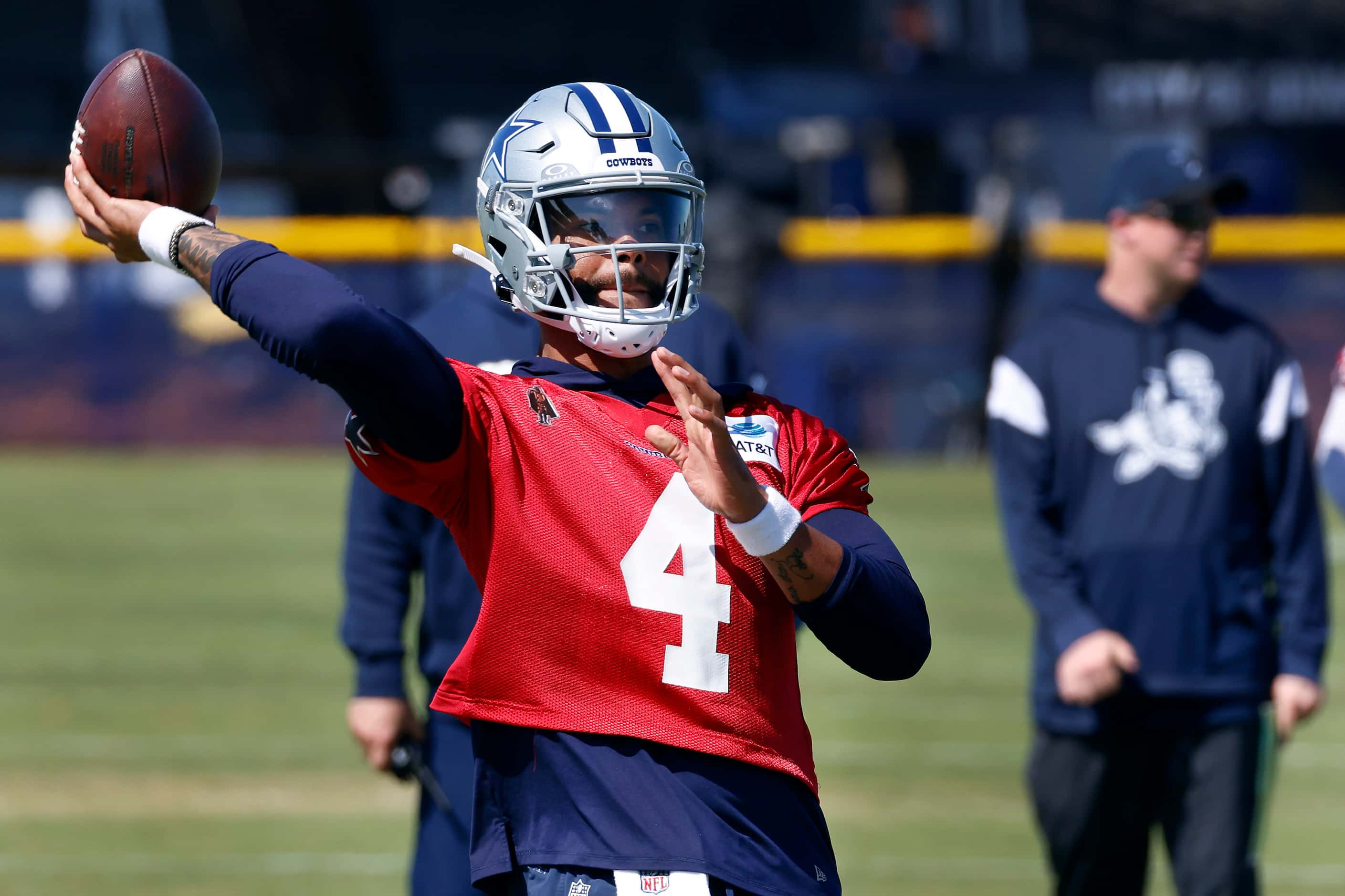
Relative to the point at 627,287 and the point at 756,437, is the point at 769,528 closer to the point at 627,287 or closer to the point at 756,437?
the point at 756,437

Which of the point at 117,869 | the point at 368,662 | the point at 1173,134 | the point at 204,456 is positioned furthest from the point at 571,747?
the point at 1173,134

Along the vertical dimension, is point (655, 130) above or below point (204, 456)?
above

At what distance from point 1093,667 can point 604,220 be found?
2.26 m

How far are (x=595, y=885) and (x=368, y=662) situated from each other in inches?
70.4

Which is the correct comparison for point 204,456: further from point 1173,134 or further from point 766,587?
point 766,587

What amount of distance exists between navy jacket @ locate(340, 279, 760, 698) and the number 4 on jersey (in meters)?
1.24

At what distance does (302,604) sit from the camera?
1012cm

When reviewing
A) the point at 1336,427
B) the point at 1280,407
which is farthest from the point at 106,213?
the point at 1280,407

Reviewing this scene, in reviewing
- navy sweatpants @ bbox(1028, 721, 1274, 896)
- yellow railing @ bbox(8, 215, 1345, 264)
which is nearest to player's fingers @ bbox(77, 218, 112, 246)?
navy sweatpants @ bbox(1028, 721, 1274, 896)

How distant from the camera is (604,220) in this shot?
2.76 metres

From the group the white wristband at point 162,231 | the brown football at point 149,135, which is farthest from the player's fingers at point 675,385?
the brown football at point 149,135

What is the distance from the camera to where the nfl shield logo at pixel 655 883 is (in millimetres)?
2559

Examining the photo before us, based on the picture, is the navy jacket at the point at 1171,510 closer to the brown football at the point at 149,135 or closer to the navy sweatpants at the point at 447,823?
the navy sweatpants at the point at 447,823

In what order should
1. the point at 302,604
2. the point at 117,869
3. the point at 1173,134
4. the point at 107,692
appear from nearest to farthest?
the point at 117,869 < the point at 107,692 < the point at 302,604 < the point at 1173,134
